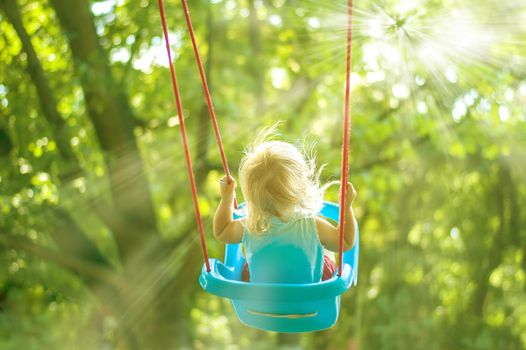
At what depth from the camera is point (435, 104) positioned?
13.7ft

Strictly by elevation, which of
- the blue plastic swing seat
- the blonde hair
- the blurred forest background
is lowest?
the blurred forest background

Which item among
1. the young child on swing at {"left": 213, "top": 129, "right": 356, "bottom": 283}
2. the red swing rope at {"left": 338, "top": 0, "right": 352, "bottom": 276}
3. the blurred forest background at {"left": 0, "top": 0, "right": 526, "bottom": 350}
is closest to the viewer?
the red swing rope at {"left": 338, "top": 0, "right": 352, "bottom": 276}

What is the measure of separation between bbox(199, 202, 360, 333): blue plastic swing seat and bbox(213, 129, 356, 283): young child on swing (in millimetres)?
42

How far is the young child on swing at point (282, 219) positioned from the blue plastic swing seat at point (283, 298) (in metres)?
0.04

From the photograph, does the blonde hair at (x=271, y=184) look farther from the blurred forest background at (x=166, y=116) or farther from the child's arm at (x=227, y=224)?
the blurred forest background at (x=166, y=116)

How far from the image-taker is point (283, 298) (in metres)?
1.44

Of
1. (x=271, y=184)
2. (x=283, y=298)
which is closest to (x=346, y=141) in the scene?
(x=271, y=184)

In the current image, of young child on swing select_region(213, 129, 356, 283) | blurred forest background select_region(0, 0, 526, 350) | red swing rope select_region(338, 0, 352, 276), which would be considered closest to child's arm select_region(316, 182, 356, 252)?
young child on swing select_region(213, 129, 356, 283)

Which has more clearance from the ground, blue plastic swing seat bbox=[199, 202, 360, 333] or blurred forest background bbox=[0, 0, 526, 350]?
blue plastic swing seat bbox=[199, 202, 360, 333]

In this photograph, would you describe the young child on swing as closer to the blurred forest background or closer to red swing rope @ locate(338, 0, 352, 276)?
red swing rope @ locate(338, 0, 352, 276)

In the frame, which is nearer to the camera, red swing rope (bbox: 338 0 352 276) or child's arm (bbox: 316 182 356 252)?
red swing rope (bbox: 338 0 352 276)

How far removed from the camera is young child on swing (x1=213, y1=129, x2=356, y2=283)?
1.57 metres

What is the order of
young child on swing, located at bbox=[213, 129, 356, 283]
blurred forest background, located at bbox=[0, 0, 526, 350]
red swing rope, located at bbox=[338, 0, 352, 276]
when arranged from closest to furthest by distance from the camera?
red swing rope, located at bbox=[338, 0, 352, 276], young child on swing, located at bbox=[213, 129, 356, 283], blurred forest background, located at bbox=[0, 0, 526, 350]

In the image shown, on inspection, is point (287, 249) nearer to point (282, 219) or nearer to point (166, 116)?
point (282, 219)
